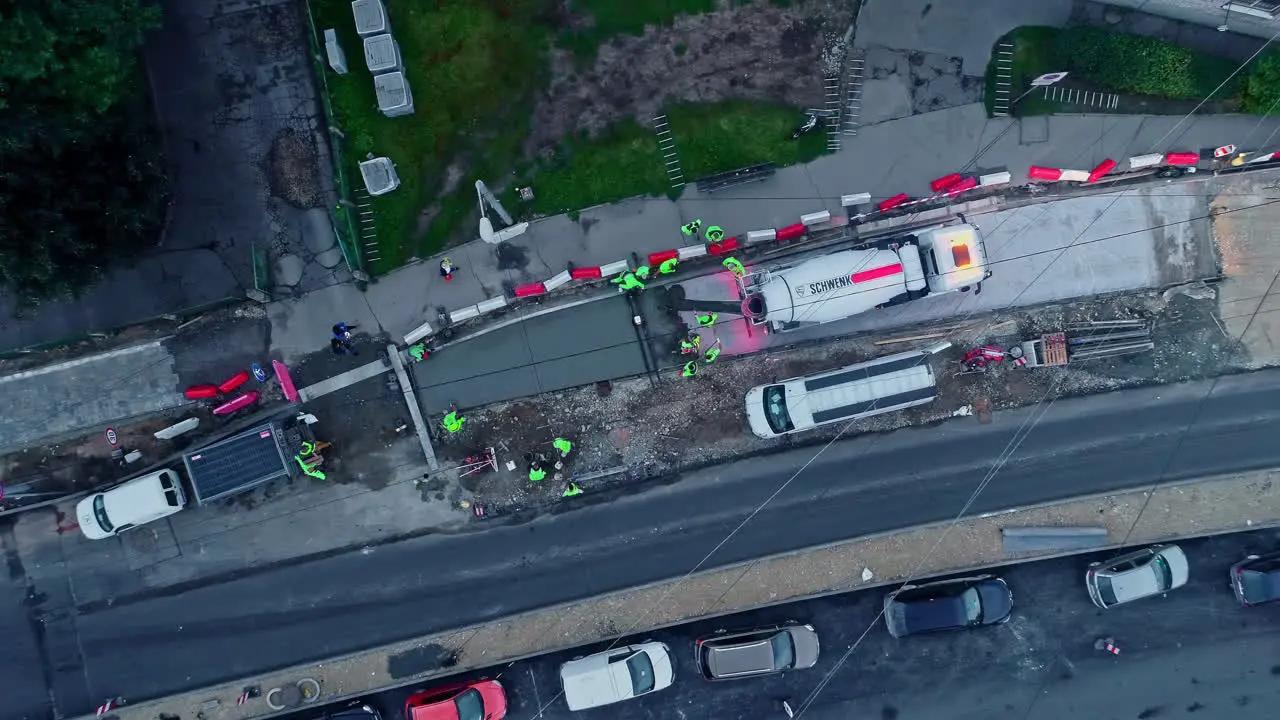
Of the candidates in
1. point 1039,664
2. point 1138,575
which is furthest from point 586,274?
point 1138,575

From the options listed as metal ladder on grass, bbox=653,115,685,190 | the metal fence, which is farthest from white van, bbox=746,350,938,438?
the metal fence

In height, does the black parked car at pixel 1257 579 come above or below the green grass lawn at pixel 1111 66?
below

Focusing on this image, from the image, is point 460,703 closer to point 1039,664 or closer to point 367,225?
point 367,225

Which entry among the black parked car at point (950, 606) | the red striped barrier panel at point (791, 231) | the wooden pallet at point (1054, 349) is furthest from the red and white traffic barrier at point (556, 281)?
the wooden pallet at point (1054, 349)

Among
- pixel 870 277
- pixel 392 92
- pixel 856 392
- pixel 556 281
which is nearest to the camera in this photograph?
pixel 870 277

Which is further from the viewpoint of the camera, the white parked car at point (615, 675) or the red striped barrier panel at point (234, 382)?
the red striped barrier panel at point (234, 382)

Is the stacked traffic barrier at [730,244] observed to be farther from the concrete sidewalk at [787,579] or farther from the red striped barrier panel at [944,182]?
the concrete sidewalk at [787,579]

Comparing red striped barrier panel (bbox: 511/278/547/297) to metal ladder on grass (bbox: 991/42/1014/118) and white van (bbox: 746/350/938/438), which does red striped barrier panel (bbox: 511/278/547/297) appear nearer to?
white van (bbox: 746/350/938/438)
